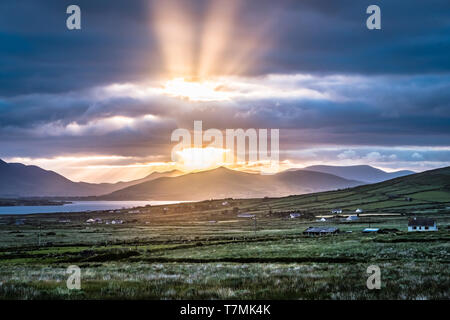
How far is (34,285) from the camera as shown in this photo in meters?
23.0

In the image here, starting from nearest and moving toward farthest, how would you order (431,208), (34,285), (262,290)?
(262,290) → (34,285) → (431,208)

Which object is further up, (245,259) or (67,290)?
(67,290)
